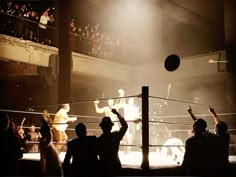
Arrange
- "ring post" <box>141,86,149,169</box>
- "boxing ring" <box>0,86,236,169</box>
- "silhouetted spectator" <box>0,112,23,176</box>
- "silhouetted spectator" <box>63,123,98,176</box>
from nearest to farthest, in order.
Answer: "silhouetted spectator" <box>63,123,98,176</box>
"silhouetted spectator" <box>0,112,23,176</box>
"ring post" <box>141,86,149,169</box>
"boxing ring" <box>0,86,236,169</box>

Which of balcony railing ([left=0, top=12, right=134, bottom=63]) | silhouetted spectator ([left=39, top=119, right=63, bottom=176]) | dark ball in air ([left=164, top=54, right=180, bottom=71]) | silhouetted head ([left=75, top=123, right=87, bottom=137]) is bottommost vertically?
silhouetted spectator ([left=39, top=119, right=63, bottom=176])

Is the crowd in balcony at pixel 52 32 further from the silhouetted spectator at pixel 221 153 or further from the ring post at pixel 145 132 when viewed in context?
the silhouetted spectator at pixel 221 153

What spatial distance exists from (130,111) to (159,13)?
7659 millimetres

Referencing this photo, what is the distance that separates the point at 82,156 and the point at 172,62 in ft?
14.4

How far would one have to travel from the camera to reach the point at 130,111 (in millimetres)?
8047

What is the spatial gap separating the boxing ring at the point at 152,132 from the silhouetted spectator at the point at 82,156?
921 millimetres

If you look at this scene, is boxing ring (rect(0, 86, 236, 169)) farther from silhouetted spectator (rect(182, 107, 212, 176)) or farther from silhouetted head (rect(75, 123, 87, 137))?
silhouetted head (rect(75, 123, 87, 137))

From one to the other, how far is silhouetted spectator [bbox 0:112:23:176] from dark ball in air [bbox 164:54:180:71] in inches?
162

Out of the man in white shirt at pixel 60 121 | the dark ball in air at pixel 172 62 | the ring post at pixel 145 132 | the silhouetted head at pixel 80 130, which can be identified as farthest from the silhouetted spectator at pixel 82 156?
the man in white shirt at pixel 60 121

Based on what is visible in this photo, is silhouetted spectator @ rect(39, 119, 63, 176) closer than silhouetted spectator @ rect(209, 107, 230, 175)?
No

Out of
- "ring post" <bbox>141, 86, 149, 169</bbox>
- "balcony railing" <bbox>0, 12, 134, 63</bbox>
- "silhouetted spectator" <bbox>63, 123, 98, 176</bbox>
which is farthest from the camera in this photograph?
"balcony railing" <bbox>0, 12, 134, 63</bbox>

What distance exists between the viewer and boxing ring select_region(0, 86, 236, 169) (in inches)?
175

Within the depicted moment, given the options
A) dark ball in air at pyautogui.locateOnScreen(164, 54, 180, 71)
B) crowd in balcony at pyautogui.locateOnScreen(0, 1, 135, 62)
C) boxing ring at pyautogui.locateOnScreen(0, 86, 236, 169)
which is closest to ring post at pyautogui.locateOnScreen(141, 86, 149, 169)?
boxing ring at pyautogui.locateOnScreen(0, 86, 236, 169)

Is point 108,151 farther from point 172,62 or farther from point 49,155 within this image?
→ point 172,62
